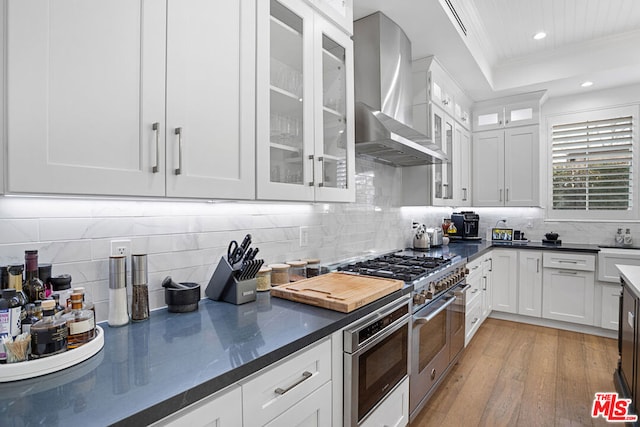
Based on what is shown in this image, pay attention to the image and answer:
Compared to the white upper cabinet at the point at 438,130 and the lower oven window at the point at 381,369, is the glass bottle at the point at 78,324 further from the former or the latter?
the white upper cabinet at the point at 438,130

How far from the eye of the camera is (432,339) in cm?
220

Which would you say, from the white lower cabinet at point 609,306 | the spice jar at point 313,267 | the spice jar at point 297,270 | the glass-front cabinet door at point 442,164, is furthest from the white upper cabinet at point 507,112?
the spice jar at point 297,270

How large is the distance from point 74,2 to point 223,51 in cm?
49

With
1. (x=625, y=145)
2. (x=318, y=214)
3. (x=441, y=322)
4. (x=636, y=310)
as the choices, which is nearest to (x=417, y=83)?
(x=318, y=214)

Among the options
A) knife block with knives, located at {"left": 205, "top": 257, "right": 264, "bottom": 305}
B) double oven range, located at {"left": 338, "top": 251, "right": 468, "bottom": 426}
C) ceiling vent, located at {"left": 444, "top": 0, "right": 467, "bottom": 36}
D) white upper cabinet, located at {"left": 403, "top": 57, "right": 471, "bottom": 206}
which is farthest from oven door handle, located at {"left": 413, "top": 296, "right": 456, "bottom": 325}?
ceiling vent, located at {"left": 444, "top": 0, "right": 467, "bottom": 36}

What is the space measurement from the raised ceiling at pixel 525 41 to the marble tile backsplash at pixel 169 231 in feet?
3.85

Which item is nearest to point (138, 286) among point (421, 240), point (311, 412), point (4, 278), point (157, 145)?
point (4, 278)

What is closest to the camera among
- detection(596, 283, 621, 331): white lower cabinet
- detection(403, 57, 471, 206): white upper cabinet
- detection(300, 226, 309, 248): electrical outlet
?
detection(300, 226, 309, 248): electrical outlet

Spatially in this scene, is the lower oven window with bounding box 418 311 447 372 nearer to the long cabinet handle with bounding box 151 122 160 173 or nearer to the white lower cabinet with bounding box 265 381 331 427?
the white lower cabinet with bounding box 265 381 331 427

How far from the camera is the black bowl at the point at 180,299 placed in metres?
1.38

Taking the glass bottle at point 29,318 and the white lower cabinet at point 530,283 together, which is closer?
the glass bottle at point 29,318

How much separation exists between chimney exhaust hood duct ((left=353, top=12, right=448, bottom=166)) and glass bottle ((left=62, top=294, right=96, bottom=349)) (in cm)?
174

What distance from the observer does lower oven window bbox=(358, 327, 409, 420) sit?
1.45 metres

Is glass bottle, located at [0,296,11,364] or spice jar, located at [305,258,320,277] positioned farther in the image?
spice jar, located at [305,258,320,277]
